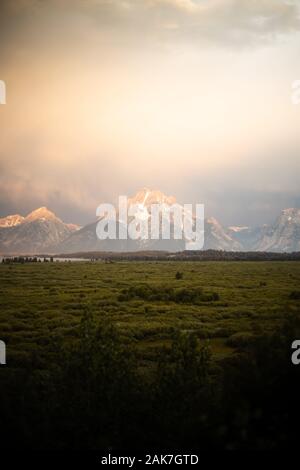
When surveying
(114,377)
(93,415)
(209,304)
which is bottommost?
(93,415)

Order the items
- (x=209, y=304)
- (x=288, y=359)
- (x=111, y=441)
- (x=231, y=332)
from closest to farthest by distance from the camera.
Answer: (x=288, y=359)
(x=111, y=441)
(x=231, y=332)
(x=209, y=304)

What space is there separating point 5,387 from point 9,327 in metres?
21.6

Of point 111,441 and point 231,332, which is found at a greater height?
point 231,332

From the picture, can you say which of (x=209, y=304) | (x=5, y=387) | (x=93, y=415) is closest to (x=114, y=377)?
(x=93, y=415)

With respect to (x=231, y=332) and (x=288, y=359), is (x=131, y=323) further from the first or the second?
(x=288, y=359)

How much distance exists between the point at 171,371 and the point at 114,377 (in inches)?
84.6

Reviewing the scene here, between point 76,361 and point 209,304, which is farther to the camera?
point 209,304

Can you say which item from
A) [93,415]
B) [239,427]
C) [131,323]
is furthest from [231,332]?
[239,427]
